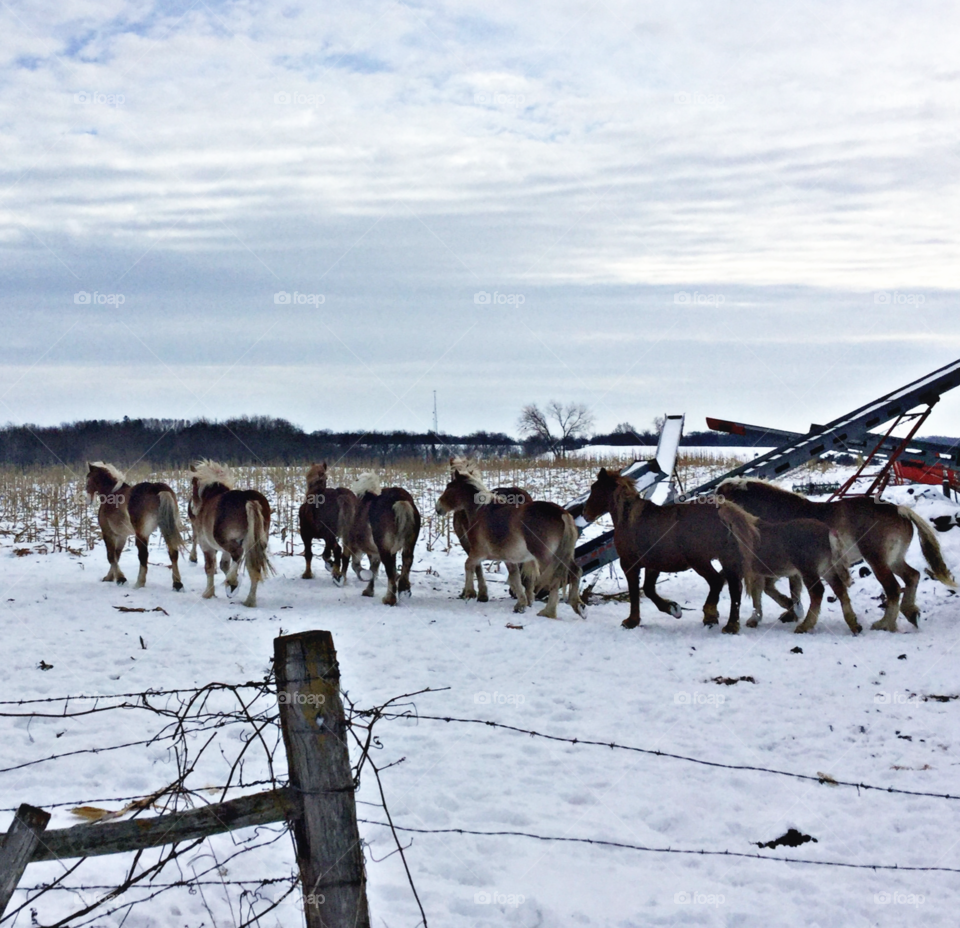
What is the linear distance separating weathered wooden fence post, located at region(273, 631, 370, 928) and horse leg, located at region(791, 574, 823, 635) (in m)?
8.21

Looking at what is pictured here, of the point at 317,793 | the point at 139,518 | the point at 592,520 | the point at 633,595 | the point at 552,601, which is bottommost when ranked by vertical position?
the point at 552,601

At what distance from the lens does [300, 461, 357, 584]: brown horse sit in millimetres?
13172

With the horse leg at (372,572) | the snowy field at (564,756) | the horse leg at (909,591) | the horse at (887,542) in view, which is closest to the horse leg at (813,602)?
the snowy field at (564,756)

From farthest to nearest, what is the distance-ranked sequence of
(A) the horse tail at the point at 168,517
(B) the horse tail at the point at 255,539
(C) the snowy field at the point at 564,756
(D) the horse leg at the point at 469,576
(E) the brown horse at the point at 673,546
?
(A) the horse tail at the point at 168,517
(D) the horse leg at the point at 469,576
(B) the horse tail at the point at 255,539
(E) the brown horse at the point at 673,546
(C) the snowy field at the point at 564,756

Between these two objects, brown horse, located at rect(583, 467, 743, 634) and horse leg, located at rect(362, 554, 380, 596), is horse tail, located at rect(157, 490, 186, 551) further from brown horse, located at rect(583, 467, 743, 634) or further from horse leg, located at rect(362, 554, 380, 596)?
brown horse, located at rect(583, 467, 743, 634)

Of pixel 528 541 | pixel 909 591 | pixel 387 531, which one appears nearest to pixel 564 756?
pixel 528 541

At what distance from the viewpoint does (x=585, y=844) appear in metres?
4.75

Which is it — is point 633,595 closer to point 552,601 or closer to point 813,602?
point 552,601

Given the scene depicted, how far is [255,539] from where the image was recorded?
11.4 m

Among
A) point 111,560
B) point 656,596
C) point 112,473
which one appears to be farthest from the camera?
point 112,473

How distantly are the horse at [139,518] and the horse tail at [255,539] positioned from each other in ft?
4.38

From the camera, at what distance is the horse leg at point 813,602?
9.96 m

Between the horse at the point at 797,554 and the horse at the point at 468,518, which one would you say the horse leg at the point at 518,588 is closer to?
the horse at the point at 468,518

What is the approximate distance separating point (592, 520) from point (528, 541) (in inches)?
42.7
